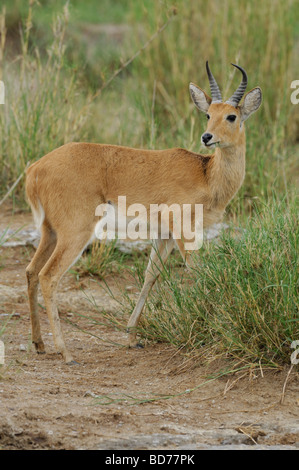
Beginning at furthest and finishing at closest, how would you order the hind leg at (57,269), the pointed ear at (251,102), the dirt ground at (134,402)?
the pointed ear at (251,102)
the hind leg at (57,269)
the dirt ground at (134,402)

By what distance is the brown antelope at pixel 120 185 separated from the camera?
5.04m

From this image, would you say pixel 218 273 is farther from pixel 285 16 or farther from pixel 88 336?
pixel 285 16

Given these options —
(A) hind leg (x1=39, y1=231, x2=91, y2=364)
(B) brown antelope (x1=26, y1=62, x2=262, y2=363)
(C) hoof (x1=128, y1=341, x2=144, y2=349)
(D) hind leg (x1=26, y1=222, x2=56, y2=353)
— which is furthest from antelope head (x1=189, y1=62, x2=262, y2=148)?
(C) hoof (x1=128, y1=341, x2=144, y2=349)

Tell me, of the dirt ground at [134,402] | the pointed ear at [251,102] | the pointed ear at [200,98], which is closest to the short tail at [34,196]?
the dirt ground at [134,402]

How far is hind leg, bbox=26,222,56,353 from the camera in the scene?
5164 mm

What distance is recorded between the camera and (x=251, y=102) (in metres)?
5.40

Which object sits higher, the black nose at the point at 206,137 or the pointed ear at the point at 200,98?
the pointed ear at the point at 200,98

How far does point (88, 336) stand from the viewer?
561cm

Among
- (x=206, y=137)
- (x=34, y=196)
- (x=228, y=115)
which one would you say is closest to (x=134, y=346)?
(x=34, y=196)

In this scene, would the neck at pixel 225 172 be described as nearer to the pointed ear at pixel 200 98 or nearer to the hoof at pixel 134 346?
the pointed ear at pixel 200 98

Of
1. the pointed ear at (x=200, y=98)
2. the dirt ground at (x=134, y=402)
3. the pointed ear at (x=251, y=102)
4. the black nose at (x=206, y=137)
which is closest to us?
the dirt ground at (x=134, y=402)

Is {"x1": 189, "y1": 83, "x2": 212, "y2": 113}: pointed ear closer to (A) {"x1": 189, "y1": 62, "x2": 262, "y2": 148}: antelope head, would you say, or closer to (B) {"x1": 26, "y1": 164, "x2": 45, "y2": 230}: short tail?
(A) {"x1": 189, "y1": 62, "x2": 262, "y2": 148}: antelope head
